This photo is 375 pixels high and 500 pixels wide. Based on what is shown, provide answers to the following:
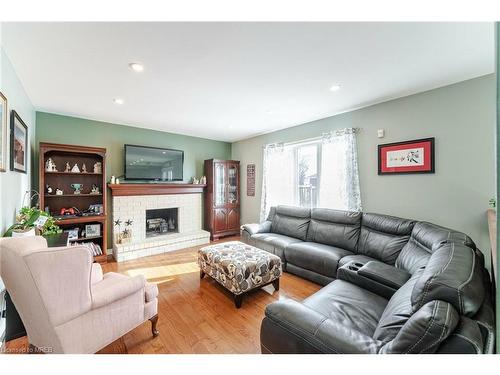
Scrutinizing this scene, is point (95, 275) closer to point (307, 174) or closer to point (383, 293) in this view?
point (383, 293)

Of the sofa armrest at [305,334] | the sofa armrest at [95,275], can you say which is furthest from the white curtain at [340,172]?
the sofa armrest at [95,275]

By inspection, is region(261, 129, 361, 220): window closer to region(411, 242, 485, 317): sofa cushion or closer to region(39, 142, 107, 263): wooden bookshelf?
region(411, 242, 485, 317): sofa cushion

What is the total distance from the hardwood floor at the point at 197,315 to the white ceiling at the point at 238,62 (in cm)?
239

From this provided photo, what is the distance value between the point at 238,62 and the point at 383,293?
2.32 m

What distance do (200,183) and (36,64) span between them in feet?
10.6

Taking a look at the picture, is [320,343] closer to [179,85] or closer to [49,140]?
[179,85]

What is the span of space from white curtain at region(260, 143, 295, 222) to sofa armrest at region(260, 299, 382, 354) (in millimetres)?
3022

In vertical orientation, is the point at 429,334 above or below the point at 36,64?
below

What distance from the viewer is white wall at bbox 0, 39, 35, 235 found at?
1.75 meters

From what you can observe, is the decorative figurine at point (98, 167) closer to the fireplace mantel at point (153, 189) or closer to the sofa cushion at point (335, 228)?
the fireplace mantel at point (153, 189)

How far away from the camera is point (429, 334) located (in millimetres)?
760

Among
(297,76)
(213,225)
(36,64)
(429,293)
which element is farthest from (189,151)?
(429,293)

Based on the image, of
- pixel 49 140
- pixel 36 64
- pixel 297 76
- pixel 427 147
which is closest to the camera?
pixel 36 64

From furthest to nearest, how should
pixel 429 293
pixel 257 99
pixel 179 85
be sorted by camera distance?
pixel 257 99 → pixel 179 85 → pixel 429 293
